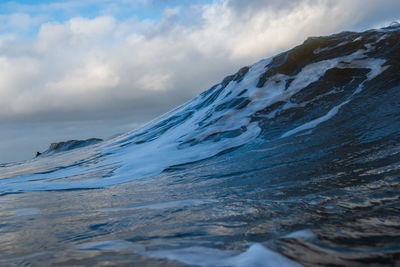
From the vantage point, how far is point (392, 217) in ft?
5.48

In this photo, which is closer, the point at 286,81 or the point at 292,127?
the point at 292,127

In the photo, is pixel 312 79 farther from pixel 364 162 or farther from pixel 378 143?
pixel 364 162

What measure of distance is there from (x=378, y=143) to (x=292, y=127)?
2268mm

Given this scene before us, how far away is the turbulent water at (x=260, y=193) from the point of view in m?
1.54

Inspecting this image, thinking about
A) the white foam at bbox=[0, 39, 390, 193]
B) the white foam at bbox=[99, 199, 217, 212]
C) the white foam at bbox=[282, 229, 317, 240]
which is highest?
the white foam at bbox=[0, 39, 390, 193]

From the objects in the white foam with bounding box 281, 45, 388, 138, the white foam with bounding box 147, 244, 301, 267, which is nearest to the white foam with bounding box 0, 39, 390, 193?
the white foam with bounding box 281, 45, 388, 138

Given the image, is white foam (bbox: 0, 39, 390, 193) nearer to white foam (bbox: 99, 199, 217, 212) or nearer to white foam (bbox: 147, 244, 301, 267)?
white foam (bbox: 99, 199, 217, 212)

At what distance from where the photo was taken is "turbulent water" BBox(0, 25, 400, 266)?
154cm

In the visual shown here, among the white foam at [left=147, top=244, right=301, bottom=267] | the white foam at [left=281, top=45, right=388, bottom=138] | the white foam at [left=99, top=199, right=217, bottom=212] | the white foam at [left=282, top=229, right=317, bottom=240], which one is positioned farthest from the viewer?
the white foam at [left=281, top=45, right=388, bottom=138]

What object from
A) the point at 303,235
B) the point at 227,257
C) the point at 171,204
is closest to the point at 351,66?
the point at 171,204

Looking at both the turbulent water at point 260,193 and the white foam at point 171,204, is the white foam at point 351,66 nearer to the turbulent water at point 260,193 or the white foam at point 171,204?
the turbulent water at point 260,193

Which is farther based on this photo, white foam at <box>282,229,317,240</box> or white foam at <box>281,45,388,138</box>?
white foam at <box>281,45,388,138</box>

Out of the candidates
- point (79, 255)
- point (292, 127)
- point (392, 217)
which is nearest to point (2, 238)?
point (79, 255)

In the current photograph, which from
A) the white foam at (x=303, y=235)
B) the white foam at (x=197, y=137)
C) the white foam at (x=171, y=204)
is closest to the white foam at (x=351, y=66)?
the white foam at (x=197, y=137)
